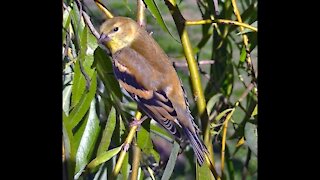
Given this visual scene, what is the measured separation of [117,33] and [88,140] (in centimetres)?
13

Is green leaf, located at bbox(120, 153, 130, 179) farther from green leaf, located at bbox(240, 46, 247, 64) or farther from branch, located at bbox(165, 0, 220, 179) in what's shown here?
green leaf, located at bbox(240, 46, 247, 64)

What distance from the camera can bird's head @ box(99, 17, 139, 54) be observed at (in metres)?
0.96

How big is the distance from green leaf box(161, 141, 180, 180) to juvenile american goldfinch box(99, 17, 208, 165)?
0.08 ft

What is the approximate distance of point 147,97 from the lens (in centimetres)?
96

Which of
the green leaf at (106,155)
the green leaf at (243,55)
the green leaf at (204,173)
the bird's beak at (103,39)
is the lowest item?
the green leaf at (204,173)

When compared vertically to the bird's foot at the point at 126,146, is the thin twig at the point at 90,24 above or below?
above

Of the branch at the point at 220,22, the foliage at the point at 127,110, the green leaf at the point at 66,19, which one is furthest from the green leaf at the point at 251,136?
the green leaf at the point at 66,19

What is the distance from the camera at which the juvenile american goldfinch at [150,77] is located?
0.96 meters

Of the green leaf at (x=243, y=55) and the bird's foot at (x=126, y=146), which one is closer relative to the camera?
the bird's foot at (x=126, y=146)

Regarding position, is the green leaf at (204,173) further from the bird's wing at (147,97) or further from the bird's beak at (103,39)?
the bird's beak at (103,39)
